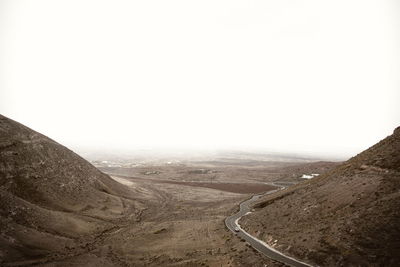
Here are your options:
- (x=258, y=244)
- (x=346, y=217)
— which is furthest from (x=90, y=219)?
(x=346, y=217)

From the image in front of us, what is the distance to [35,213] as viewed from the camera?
154ft

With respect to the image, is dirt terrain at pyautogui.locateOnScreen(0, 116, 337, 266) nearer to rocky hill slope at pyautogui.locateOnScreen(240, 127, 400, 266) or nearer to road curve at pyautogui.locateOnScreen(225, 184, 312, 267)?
road curve at pyautogui.locateOnScreen(225, 184, 312, 267)

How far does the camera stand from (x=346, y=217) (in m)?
38.7

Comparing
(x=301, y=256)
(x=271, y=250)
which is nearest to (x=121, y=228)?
(x=271, y=250)

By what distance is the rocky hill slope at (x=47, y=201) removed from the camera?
131 ft

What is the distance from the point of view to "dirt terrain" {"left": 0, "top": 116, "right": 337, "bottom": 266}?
39031 millimetres

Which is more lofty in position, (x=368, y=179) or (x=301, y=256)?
(x=368, y=179)

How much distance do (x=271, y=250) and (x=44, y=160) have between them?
179ft

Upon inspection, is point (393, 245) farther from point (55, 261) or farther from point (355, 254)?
point (55, 261)

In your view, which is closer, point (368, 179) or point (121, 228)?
point (368, 179)

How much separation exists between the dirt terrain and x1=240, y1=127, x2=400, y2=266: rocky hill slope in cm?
641

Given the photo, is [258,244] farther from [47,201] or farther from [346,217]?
[47,201]

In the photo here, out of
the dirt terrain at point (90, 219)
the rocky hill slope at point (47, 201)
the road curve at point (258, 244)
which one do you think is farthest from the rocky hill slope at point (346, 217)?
the rocky hill slope at point (47, 201)

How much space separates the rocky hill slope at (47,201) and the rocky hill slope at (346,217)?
3107 centimetres
